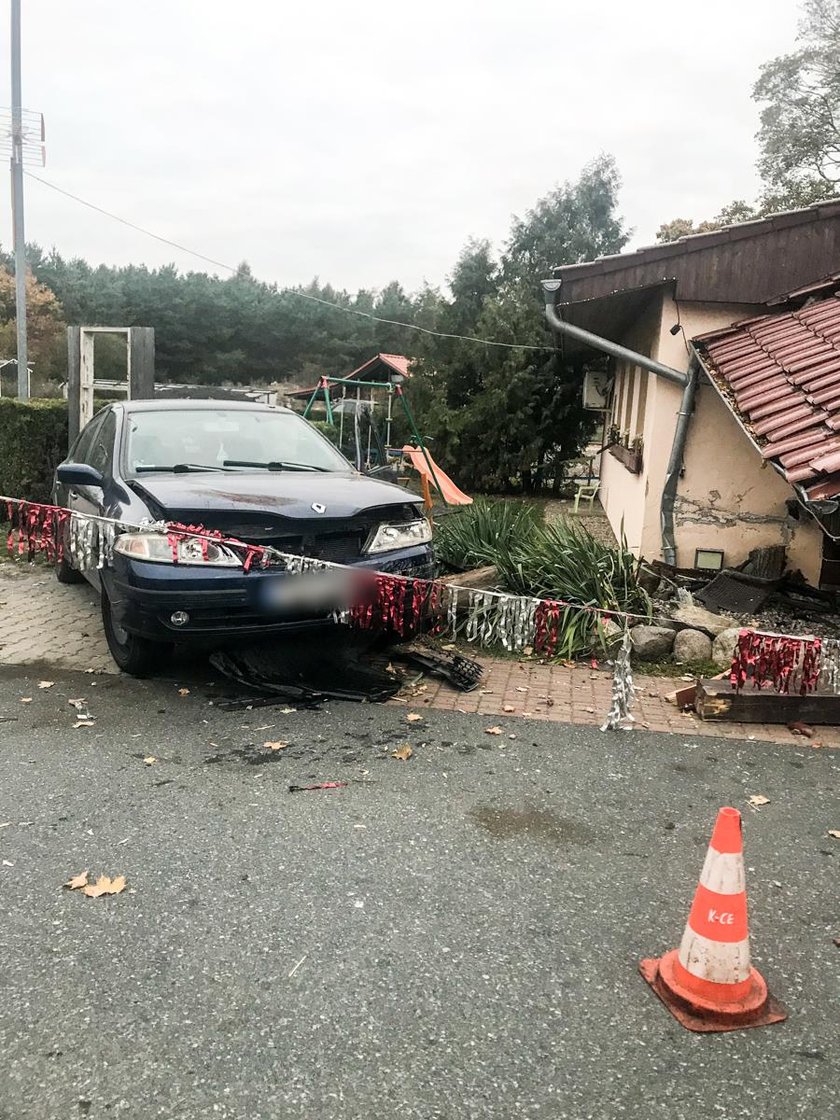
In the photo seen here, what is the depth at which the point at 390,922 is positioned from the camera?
110 inches

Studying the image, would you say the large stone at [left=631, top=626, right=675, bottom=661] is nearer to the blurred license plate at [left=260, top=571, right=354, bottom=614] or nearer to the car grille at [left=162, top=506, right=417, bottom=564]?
the car grille at [left=162, top=506, right=417, bottom=564]

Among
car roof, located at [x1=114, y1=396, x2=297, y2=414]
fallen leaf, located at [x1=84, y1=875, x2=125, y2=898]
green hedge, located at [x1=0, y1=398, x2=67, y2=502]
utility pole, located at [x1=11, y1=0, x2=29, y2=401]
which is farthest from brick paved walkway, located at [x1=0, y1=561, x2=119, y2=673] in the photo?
utility pole, located at [x1=11, y1=0, x2=29, y2=401]

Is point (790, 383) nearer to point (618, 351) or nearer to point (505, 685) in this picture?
point (618, 351)

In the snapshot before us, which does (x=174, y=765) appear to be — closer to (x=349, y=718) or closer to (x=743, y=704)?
(x=349, y=718)

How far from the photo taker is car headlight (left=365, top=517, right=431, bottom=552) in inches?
198

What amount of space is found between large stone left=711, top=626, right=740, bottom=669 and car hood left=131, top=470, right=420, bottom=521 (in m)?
2.34

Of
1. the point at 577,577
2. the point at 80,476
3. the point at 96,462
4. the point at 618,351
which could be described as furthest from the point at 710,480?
the point at 80,476

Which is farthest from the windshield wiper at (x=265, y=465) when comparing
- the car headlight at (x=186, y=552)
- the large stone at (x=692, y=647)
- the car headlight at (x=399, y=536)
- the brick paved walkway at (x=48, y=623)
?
the large stone at (x=692, y=647)

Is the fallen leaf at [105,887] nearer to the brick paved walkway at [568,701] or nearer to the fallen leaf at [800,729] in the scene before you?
the brick paved walkway at [568,701]

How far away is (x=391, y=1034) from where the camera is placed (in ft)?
7.50

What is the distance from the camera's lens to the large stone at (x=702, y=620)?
6.05m

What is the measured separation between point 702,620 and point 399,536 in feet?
8.09

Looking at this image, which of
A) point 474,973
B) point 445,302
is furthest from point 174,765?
point 445,302

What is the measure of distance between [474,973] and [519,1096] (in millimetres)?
478
